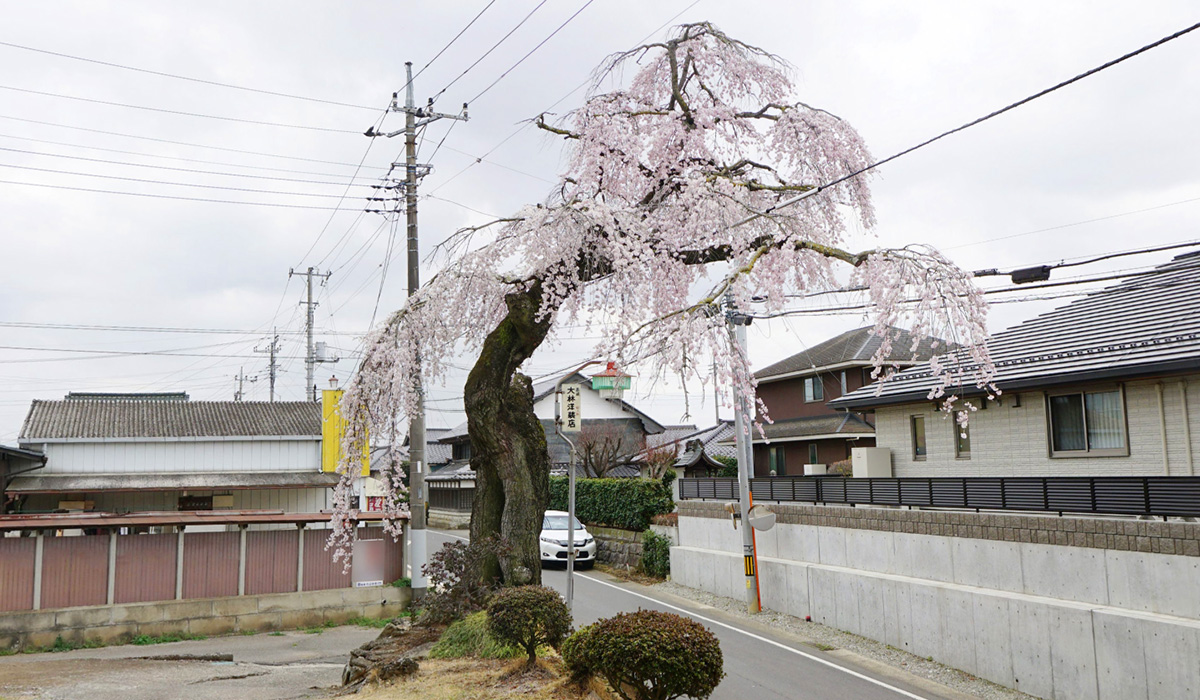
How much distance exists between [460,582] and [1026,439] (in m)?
11.3

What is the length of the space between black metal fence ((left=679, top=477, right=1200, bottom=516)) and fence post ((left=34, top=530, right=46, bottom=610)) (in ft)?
50.5

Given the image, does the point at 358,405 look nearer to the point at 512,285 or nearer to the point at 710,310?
the point at 512,285

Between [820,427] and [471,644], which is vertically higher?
[820,427]

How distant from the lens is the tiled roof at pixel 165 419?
95.2ft

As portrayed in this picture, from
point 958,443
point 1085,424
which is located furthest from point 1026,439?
point 958,443

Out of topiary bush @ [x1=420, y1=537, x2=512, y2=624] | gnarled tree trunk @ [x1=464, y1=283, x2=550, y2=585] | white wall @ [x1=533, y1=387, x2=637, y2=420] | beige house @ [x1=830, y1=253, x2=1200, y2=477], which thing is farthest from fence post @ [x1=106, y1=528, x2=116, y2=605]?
white wall @ [x1=533, y1=387, x2=637, y2=420]

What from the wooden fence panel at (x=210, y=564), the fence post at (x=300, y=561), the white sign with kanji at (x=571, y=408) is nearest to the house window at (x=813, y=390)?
the white sign with kanji at (x=571, y=408)

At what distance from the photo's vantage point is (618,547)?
→ 91.5 ft

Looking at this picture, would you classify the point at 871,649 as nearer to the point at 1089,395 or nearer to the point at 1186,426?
the point at 1089,395

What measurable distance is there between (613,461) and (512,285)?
28.1 m

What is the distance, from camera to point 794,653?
14688 millimetres

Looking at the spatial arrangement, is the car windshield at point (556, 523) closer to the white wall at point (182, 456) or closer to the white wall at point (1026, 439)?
the white wall at point (182, 456)

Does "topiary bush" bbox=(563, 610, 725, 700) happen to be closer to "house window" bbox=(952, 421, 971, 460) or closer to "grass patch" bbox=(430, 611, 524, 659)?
"grass patch" bbox=(430, 611, 524, 659)

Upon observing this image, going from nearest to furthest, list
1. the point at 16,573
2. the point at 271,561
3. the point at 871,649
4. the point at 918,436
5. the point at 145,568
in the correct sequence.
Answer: the point at 16,573, the point at 871,649, the point at 145,568, the point at 271,561, the point at 918,436
